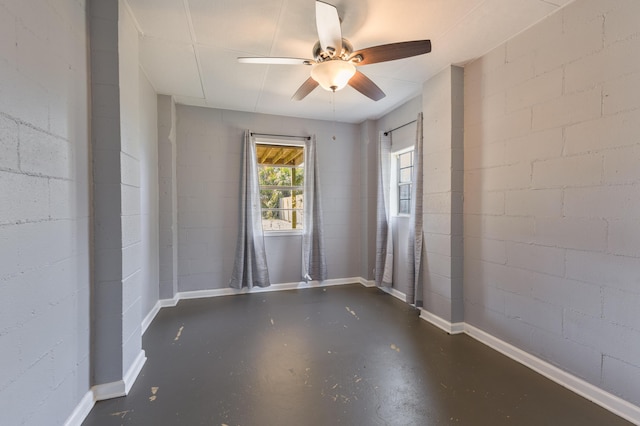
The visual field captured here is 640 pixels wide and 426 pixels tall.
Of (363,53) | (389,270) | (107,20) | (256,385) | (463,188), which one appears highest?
(107,20)

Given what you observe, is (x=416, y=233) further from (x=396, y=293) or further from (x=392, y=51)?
(x=392, y=51)

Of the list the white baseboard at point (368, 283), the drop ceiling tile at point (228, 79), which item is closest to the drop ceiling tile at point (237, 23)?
the drop ceiling tile at point (228, 79)

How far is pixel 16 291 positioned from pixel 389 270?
3523mm

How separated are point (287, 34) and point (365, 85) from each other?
730 millimetres

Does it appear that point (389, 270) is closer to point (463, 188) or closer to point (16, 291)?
point (463, 188)

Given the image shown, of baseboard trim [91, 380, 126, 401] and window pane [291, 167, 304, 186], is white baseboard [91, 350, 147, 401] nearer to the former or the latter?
baseboard trim [91, 380, 126, 401]

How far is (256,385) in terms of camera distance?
6.24 ft

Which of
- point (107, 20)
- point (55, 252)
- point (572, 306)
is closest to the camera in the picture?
point (55, 252)

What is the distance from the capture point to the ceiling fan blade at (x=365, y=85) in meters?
2.15

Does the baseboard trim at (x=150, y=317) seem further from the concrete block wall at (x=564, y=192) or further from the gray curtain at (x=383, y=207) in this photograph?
the concrete block wall at (x=564, y=192)

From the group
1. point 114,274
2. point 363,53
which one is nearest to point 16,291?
point 114,274

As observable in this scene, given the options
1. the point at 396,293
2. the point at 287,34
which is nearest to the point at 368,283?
the point at 396,293

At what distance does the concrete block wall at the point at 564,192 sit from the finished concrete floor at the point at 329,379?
387 mm

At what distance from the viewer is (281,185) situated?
4.20 metres
